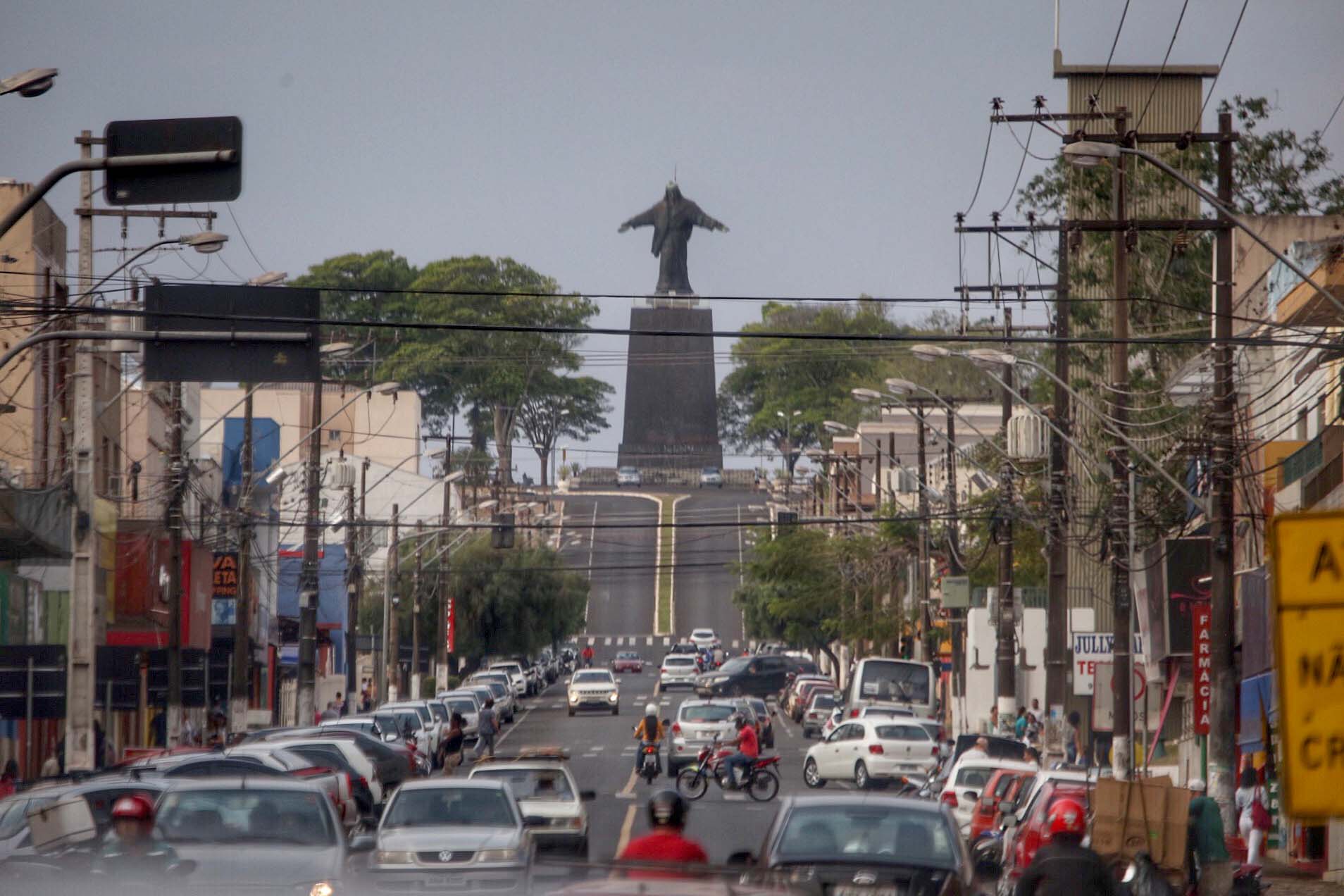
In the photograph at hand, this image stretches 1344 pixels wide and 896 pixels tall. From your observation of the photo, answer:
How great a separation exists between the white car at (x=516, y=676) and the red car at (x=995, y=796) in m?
44.9

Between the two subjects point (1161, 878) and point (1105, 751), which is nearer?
point (1161, 878)

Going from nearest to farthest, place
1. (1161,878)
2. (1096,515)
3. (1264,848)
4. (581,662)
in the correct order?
1. (1161,878)
2. (1264,848)
3. (1096,515)
4. (581,662)

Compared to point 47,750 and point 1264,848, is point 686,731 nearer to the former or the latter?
point 47,750

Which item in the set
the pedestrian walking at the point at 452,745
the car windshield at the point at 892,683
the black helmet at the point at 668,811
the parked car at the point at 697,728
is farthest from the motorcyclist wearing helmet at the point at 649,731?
the black helmet at the point at 668,811

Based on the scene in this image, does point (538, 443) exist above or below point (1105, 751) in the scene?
above

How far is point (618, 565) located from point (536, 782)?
296 feet

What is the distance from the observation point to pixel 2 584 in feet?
125

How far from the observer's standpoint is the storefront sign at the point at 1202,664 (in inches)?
1227

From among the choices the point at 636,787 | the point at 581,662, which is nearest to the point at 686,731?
the point at 636,787

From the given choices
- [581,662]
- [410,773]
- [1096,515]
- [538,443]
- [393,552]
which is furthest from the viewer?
[538,443]

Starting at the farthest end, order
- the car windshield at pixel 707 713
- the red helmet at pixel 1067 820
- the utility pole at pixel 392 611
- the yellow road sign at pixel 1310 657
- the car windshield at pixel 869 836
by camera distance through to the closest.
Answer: the utility pole at pixel 392 611
the car windshield at pixel 707 713
the car windshield at pixel 869 836
the red helmet at pixel 1067 820
the yellow road sign at pixel 1310 657

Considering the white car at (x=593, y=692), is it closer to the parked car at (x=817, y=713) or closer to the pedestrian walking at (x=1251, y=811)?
the parked car at (x=817, y=713)

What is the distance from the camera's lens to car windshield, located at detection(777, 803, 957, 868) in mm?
14266

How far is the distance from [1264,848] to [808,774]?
39.6 feet
